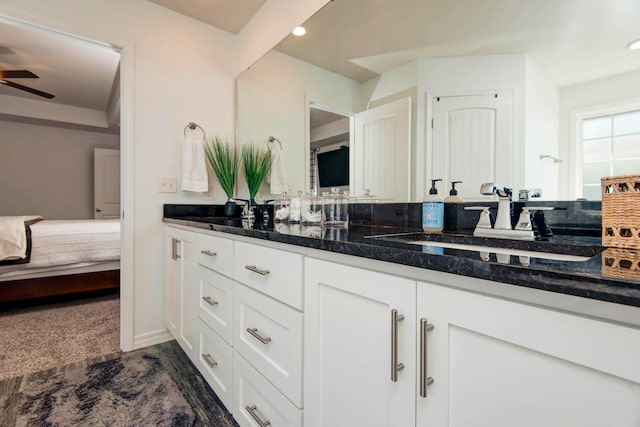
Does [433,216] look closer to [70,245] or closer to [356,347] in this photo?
[356,347]

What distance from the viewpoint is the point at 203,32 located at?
88.0 inches

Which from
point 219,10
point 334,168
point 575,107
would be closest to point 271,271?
point 334,168

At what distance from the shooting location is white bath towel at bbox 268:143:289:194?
215 cm

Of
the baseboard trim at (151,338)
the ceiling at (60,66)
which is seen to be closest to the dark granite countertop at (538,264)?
the baseboard trim at (151,338)

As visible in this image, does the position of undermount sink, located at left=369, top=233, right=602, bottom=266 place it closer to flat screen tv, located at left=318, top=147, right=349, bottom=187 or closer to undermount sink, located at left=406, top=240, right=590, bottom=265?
undermount sink, located at left=406, top=240, right=590, bottom=265

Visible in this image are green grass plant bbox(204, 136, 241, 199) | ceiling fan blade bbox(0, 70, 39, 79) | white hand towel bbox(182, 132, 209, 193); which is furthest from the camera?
ceiling fan blade bbox(0, 70, 39, 79)

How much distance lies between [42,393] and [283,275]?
152cm

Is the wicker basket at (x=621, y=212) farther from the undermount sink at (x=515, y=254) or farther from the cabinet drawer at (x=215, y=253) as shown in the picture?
the cabinet drawer at (x=215, y=253)

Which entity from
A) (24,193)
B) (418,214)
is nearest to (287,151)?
(418,214)

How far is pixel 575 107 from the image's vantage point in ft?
3.24

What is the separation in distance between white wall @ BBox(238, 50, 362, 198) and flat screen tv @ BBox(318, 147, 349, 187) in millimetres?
160

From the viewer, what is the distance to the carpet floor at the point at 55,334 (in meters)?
1.83

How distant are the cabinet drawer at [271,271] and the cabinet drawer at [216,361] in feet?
1.18

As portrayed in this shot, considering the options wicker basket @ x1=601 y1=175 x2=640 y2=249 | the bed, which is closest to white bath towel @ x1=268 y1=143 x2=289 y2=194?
wicker basket @ x1=601 y1=175 x2=640 y2=249
